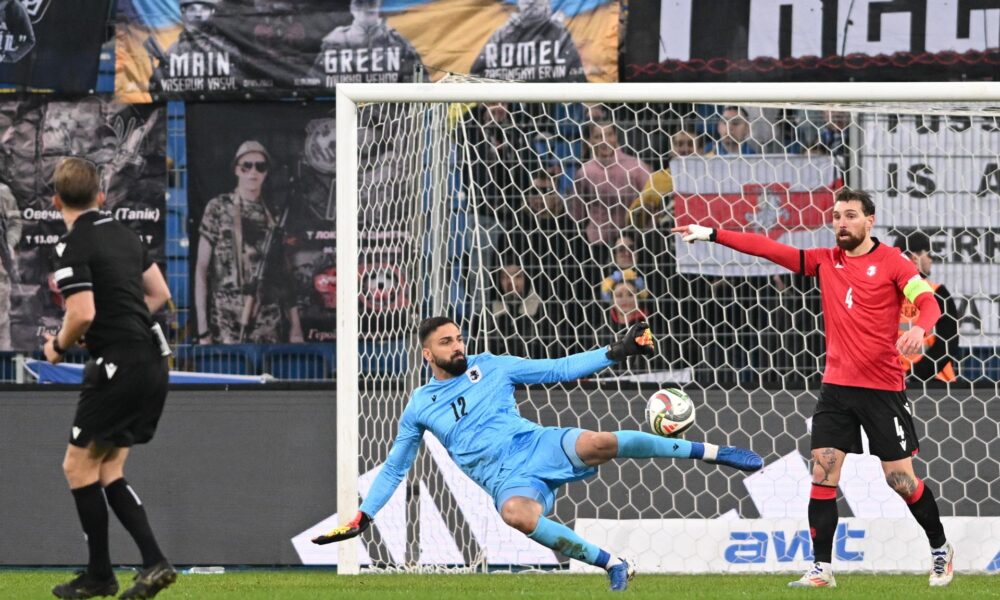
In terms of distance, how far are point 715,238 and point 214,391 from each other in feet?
13.6

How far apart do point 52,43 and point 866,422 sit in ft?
25.8

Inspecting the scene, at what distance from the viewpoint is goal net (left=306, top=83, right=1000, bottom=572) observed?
9320mm

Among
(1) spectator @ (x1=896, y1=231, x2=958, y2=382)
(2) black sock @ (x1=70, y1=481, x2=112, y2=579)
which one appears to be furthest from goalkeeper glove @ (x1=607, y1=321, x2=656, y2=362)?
(1) spectator @ (x1=896, y1=231, x2=958, y2=382)

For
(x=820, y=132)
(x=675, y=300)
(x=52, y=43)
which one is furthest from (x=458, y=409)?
(x=52, y=43)

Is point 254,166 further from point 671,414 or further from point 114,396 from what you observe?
point 114,396

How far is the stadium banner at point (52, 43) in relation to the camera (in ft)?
39.7

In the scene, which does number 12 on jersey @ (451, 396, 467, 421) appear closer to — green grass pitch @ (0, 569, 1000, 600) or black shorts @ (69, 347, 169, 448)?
green grass pitch @ (0, 569, 1000, 600)

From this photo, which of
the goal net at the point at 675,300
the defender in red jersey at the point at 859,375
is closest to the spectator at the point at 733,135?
the goal net at the point at 675,300

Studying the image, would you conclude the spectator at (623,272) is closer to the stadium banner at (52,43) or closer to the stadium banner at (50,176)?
the stadium banner at (50,176)

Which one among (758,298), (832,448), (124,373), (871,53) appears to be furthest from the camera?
(871,53)

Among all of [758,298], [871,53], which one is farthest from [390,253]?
[871,53]

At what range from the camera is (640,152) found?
1028cm

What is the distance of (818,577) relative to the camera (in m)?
7.34

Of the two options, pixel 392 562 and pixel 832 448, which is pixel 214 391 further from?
pixel 832 448
